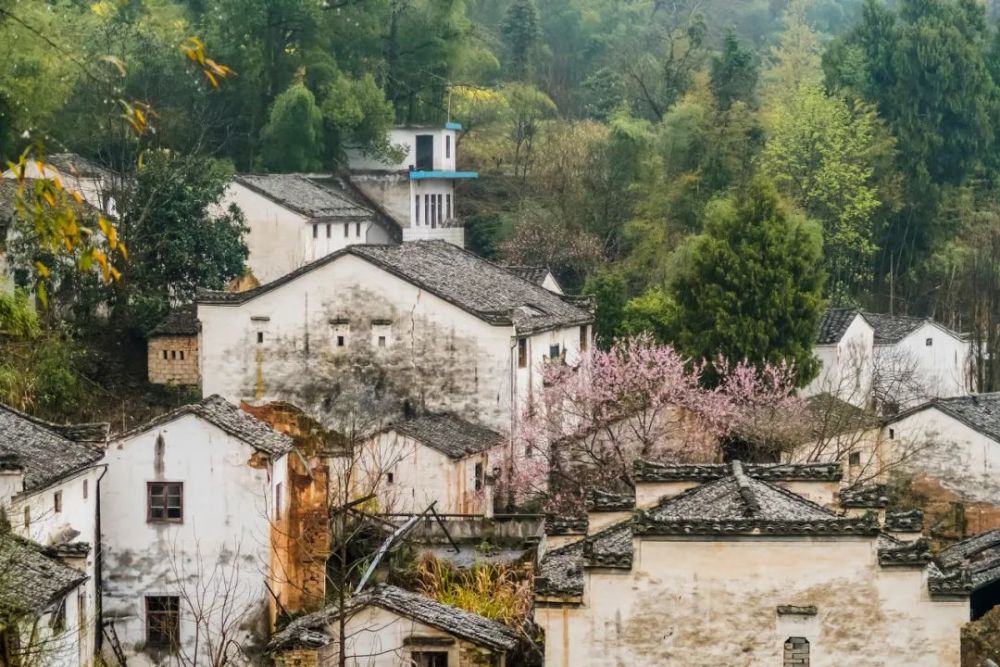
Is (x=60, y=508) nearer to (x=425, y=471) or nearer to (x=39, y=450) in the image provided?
(x=39, y=450)

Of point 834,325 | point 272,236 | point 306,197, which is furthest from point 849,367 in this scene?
point 306,197

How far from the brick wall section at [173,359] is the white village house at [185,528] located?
1662 cm

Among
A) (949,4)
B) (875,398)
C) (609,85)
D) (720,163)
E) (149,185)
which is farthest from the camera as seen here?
(609,85)

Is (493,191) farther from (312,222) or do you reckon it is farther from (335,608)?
(335,608)

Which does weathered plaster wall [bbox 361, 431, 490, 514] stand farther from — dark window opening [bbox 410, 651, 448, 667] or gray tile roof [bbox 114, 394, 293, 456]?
dark window opening [bbox 410, 651, 448, 667]

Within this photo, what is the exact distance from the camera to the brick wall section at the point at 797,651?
2558 cm

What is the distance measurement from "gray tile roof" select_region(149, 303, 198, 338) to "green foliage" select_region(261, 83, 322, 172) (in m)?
13.7

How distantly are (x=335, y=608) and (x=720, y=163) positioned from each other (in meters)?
39.8

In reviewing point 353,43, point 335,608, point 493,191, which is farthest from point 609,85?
point 335,608

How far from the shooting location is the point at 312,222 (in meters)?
59.5

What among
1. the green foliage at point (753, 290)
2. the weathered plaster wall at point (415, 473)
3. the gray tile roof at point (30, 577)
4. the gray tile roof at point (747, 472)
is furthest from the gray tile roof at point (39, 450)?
the green foliage at point (753, 290)

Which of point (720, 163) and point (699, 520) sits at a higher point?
point (720, 163)

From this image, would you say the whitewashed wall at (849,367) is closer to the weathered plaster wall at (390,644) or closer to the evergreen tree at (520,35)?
the weathered plaster wall at (390,644)

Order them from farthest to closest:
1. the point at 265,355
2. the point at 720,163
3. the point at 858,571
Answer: the point at 720,163 < the point at 265,355 < the point at 858,571
